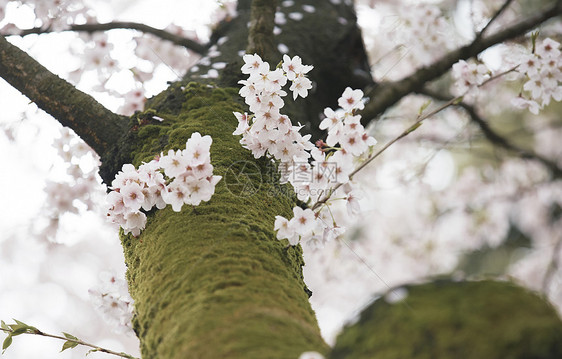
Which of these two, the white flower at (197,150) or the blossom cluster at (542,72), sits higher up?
the blossom cluster at (542,72)

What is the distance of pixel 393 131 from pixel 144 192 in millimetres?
5755

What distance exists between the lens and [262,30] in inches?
78.2

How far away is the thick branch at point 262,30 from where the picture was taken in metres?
1.95

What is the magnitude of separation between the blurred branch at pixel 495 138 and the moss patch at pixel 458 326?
7.50ft

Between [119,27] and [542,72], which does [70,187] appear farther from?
[542,72]

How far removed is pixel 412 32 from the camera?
3.35m

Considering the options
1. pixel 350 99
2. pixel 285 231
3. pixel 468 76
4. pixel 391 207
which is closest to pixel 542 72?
pixel 468 76

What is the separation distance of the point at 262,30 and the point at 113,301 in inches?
49.1

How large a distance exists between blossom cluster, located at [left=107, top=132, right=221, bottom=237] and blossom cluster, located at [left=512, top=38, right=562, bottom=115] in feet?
4.79

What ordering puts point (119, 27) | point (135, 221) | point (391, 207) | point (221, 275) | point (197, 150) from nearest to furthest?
point (221, 275) < point (197, 150) < point (135, 221) < point (119, 27) < point (391, 207)

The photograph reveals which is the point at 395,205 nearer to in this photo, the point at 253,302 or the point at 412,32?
the point at 412,32

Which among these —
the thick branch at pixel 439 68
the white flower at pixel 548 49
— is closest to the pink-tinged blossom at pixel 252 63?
the thick branch at pixel 439 68

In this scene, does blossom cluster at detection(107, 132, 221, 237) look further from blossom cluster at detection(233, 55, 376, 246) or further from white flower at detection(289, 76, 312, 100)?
white flower at detection(289, 76, 312, 100)

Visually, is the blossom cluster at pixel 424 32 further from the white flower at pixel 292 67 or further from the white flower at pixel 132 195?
the white flower at pixel 132 195
